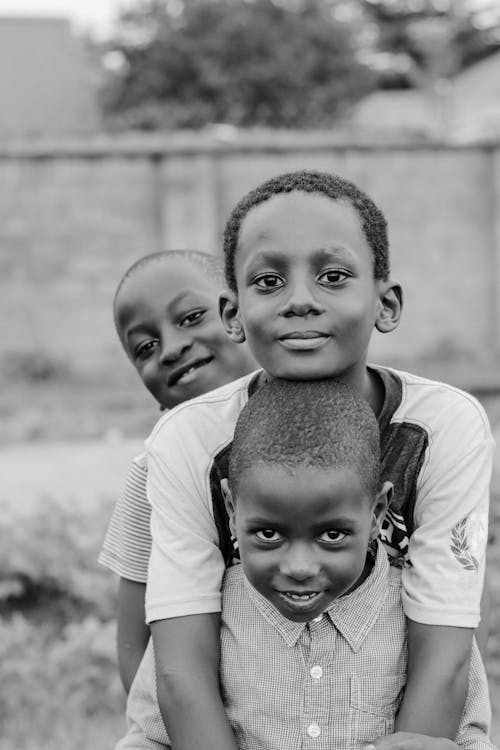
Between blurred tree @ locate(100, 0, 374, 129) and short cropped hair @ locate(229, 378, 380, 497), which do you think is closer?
short cropped hair @ locate(229, 378, 380, 497)

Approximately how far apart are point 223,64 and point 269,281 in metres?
20.0

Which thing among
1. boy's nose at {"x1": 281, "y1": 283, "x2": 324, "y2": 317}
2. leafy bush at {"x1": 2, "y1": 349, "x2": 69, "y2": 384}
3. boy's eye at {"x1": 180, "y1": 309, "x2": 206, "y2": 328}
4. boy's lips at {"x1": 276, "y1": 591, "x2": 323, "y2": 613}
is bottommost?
leafy bush at {"x1": 2, "y1": 349, "x2": 69, "y2": 384}

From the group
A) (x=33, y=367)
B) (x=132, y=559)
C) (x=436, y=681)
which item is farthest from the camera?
(x=33, y=367)

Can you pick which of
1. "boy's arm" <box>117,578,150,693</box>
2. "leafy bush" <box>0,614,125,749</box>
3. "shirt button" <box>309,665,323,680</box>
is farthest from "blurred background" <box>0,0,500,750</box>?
"shirt button" <box>309,665,323,680</box>

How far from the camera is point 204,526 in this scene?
81.4 inches

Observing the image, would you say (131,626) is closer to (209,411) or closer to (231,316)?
(209,411)

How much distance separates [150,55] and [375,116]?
11.6 metres

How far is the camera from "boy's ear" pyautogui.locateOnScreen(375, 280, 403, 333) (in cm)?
202

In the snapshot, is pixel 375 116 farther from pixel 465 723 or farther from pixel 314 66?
pixel 465 723

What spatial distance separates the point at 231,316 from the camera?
6.86 ft

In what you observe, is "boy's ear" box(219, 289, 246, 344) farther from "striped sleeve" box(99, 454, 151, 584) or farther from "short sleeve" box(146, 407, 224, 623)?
"striped sleeve" box(99, 454, 151, 584)

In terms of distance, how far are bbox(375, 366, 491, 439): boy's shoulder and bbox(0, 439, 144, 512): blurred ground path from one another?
3460 mm

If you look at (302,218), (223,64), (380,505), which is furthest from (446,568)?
(223,64)

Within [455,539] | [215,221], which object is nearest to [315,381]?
[455,539]
